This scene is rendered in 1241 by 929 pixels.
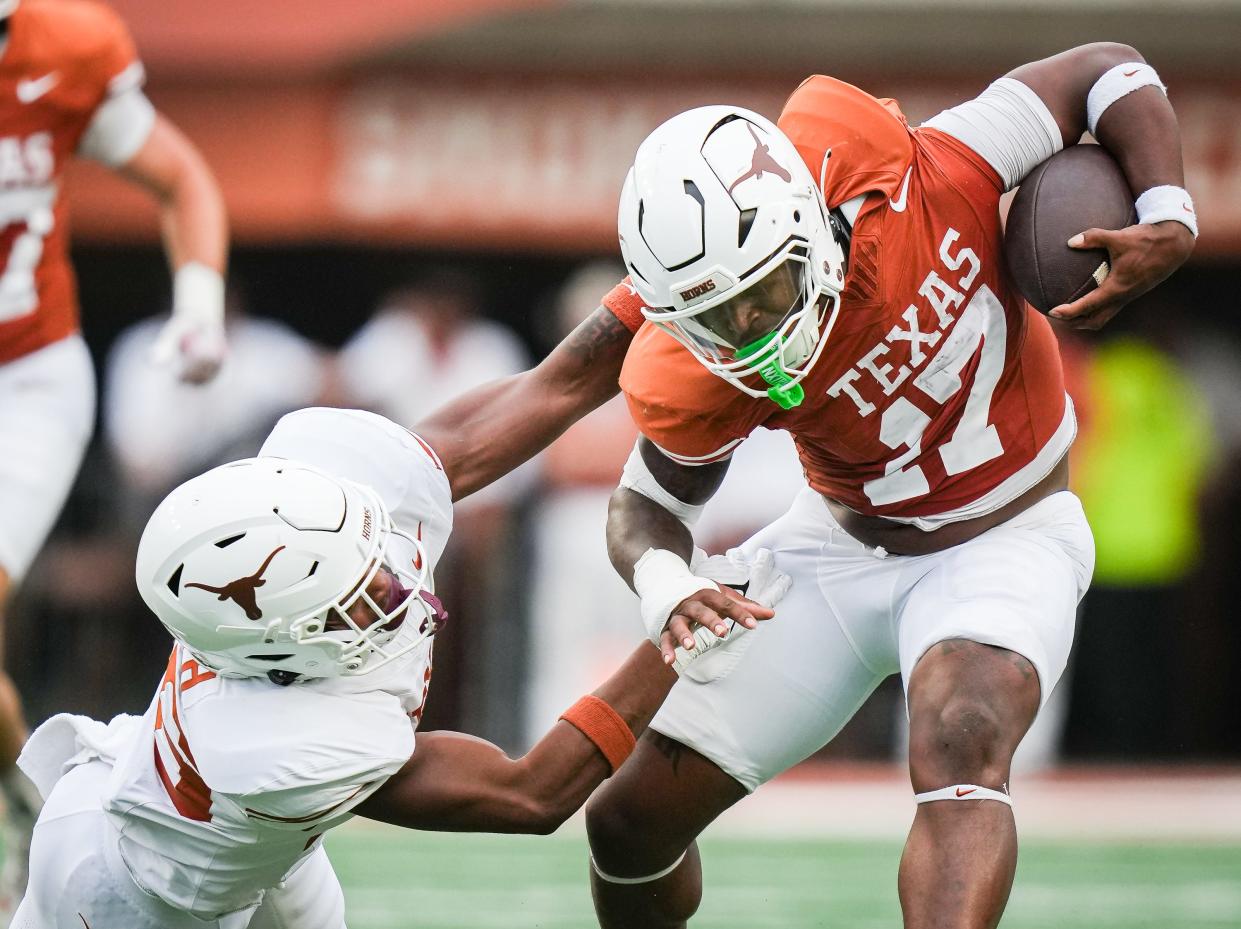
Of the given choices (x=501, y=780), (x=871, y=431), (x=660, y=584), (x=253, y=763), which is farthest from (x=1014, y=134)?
(x=253, y=763)

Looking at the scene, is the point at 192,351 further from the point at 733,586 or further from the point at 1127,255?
the point at 1127,255

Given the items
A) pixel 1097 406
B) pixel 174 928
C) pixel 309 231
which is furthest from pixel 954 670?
pixel 309 231

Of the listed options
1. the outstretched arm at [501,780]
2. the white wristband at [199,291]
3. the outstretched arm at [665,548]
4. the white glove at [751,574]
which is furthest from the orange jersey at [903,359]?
the white wristband at [199,291]

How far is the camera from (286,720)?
3.24 meters

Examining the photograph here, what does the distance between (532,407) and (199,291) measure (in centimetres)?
128

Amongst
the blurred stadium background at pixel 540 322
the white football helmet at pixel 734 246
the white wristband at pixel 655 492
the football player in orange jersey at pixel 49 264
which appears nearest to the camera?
the white football helmet at pixel 734 246

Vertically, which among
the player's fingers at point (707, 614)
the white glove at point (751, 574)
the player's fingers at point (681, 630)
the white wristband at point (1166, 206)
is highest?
the white wristband at point (1166, 206)

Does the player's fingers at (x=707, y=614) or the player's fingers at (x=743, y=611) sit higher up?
the player's fingers at (x=743, y=611)

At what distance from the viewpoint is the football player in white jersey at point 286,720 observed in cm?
316

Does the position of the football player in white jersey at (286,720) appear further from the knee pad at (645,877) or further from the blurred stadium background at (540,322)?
the blurred stadium background at (540,322)

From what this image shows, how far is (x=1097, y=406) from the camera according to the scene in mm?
8617

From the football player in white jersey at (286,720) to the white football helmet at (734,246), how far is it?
18.3 inches

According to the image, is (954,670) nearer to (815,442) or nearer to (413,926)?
(815,442)

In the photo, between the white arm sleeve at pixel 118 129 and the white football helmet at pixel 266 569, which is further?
the white arm sleeve at pixel 118 129
